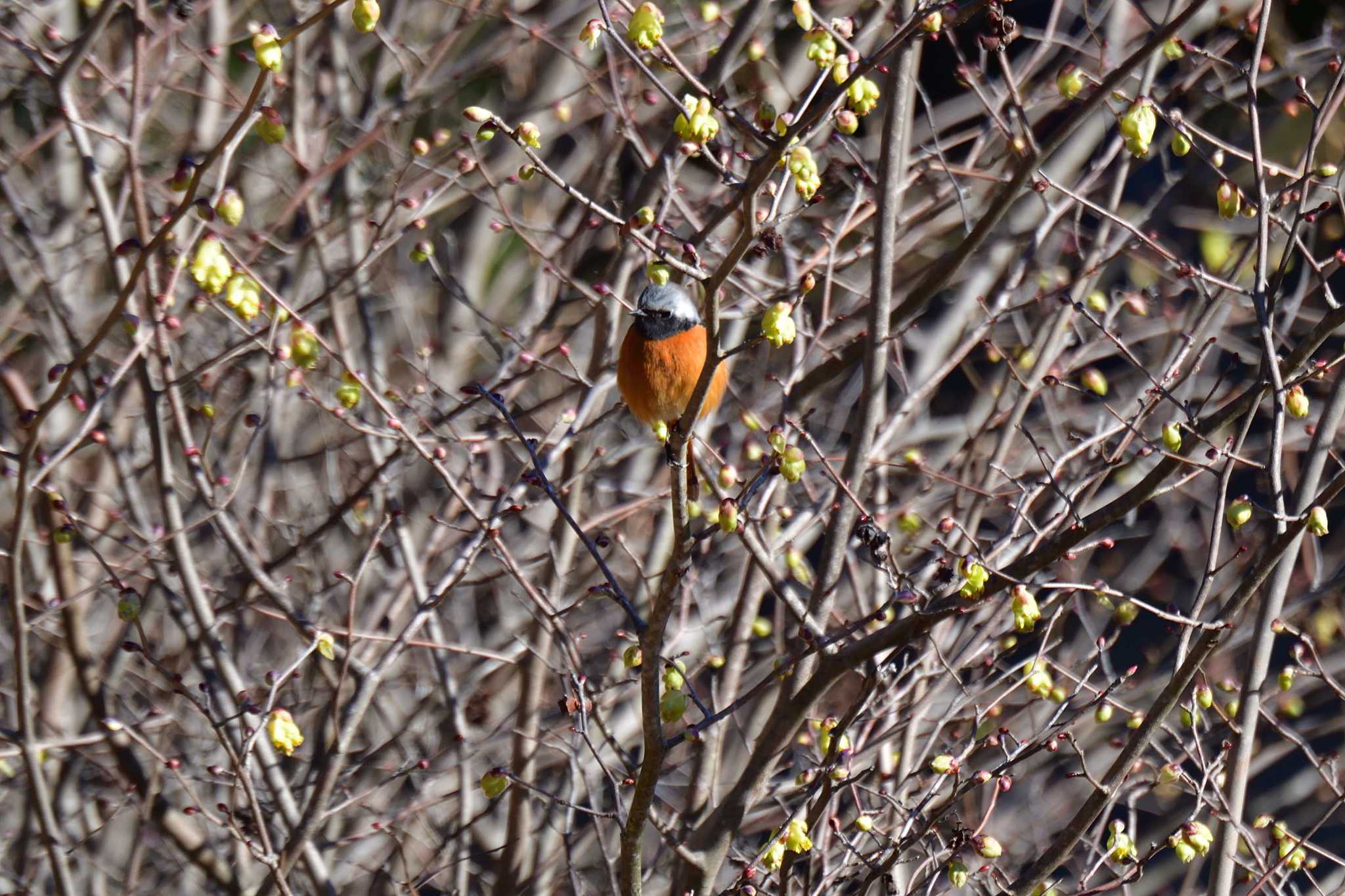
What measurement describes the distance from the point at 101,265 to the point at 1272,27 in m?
6.01

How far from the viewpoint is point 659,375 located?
4750 millimetres

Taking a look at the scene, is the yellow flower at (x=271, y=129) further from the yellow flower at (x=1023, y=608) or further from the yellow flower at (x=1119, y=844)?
the yellow flower at (x=1119, y=844)

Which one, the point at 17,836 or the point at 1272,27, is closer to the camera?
the point at 17,836

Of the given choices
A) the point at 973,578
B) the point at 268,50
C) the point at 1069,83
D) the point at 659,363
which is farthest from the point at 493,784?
the point at 1069,83

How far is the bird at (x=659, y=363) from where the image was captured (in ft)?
15.6

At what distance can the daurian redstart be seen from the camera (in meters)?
4.75

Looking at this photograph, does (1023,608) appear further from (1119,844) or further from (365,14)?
(365,14)

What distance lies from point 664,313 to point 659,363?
0.67 feet

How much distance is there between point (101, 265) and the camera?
6551mm

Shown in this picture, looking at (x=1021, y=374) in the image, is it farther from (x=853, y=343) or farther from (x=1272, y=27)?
(x=1272, y=27)

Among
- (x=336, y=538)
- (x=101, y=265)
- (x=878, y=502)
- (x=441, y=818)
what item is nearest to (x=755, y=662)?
(x=878, y=502)

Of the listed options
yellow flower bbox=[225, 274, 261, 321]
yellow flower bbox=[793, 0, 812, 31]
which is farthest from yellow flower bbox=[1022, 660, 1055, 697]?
yellow flower bbox=[225, 274, 261, 321]

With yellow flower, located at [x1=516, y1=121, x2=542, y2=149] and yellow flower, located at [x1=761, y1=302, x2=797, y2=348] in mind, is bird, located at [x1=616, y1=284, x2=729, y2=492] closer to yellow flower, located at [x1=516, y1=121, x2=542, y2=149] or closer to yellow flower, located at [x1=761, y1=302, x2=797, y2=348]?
yellow flower, located at [x1=516, y1=121, x2=542, y2=149]

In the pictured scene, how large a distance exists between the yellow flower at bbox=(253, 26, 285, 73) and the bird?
204 centimetres
